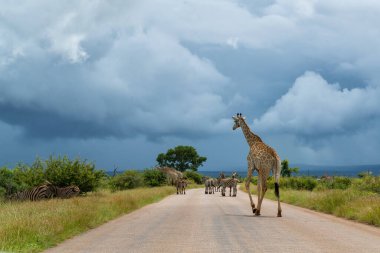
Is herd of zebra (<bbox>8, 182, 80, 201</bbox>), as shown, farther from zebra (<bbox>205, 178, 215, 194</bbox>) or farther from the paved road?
zebra (<bbox>205, 178, 215, 194</bbox>)

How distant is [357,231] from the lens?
16.0 metres

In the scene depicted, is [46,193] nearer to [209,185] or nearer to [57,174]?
[57,174]

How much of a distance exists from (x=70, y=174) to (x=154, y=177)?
3130 cm

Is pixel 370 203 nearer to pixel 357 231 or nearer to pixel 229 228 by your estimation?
pixel 357 231

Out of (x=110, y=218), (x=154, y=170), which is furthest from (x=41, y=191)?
(x=154, y=170)

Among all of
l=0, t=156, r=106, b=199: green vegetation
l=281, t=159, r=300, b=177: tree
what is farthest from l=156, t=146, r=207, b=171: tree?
l=0, t=156, r=106, b=199: green vegetation

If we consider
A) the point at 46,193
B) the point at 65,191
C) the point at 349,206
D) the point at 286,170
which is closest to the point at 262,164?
the point at 349,206

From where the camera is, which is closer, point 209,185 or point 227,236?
point 227,236

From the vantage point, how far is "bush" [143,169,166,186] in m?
66.2

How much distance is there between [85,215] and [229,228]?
4948mm

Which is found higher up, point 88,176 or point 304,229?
point 88,176

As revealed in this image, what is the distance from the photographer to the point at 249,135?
81.8ft

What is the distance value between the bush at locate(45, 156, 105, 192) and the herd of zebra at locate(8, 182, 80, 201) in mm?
2139

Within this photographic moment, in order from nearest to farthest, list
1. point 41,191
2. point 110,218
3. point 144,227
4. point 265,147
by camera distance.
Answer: point 144,227 < point 110,218 < point 265,147 < point 41,191
